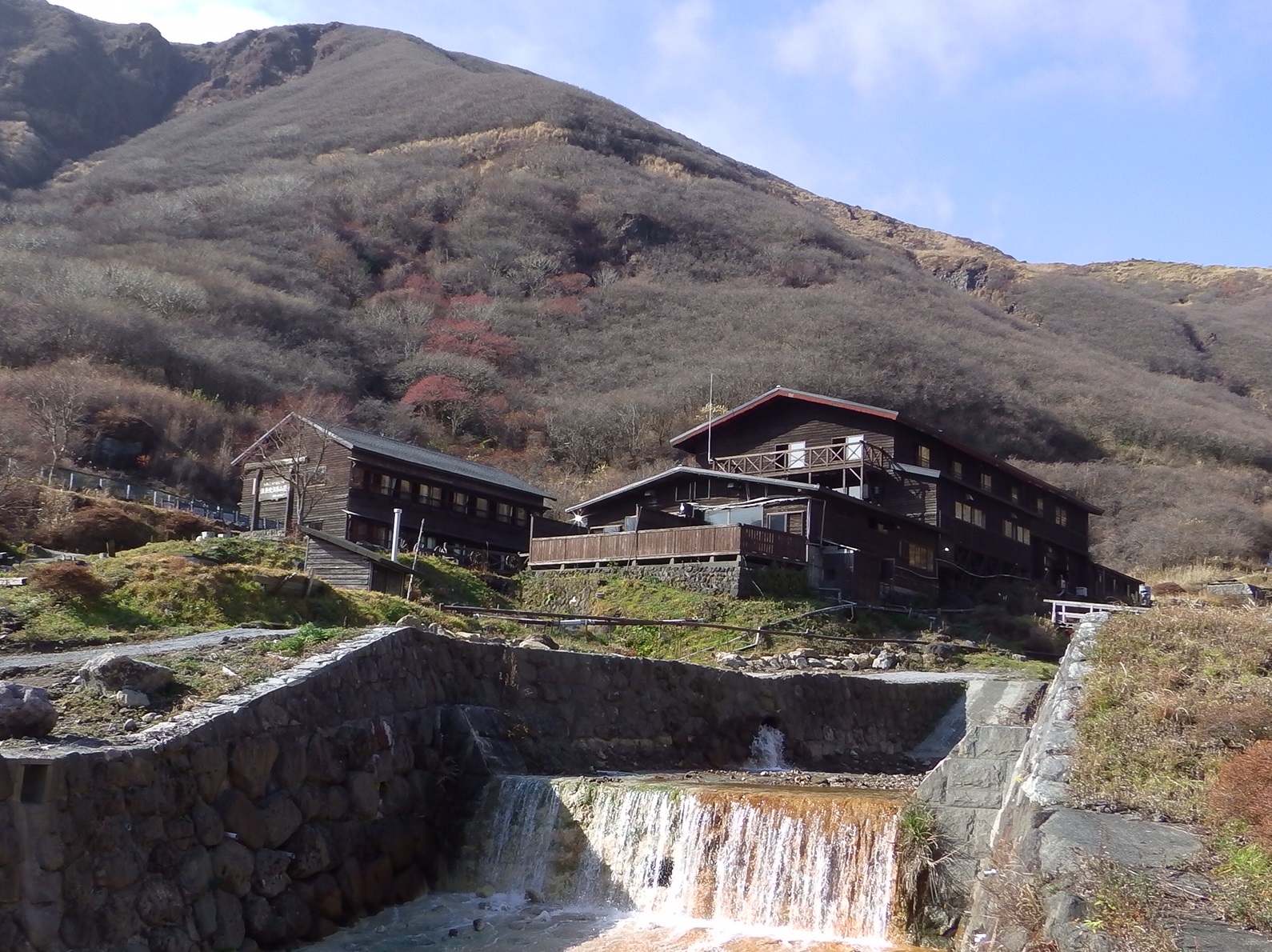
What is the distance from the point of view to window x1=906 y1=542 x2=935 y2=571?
4153 centimetres

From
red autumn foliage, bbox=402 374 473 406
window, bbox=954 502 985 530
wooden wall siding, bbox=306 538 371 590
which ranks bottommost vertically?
wooden wall siding, bbox=306 538 371 590

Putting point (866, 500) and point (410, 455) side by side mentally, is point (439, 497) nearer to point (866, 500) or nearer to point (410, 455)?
point (410, 455)

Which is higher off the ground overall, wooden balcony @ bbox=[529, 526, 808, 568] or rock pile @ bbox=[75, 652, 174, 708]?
wooden balcony @ bbox=[529, 526, 808, 568]

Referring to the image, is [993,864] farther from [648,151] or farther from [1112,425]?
[648,151]

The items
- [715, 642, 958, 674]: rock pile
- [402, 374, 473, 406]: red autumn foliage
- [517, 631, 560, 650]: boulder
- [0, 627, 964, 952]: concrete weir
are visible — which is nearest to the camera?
[0, 627, 964, 952]: concrete weir

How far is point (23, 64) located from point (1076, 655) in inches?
6321

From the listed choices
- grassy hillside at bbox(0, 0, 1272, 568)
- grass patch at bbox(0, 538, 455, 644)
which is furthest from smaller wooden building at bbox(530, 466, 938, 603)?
grassy hillside at bbox(0, 0, 1272, 568)

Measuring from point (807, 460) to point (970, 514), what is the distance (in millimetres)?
6660

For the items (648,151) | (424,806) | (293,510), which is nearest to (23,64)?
(648,151)

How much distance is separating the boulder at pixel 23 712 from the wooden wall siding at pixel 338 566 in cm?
1460

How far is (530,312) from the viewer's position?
9856 cm

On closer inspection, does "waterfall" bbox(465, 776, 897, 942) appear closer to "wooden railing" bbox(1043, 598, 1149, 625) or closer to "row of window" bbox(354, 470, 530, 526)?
"wooden railing" bbox(1043, 598, 1149, 625)

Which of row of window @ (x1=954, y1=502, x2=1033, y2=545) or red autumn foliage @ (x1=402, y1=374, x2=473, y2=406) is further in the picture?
red autumn foliage @ (x1=402, y1=374, x2=473, y2=406)

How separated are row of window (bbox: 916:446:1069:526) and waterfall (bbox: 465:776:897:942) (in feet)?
102
